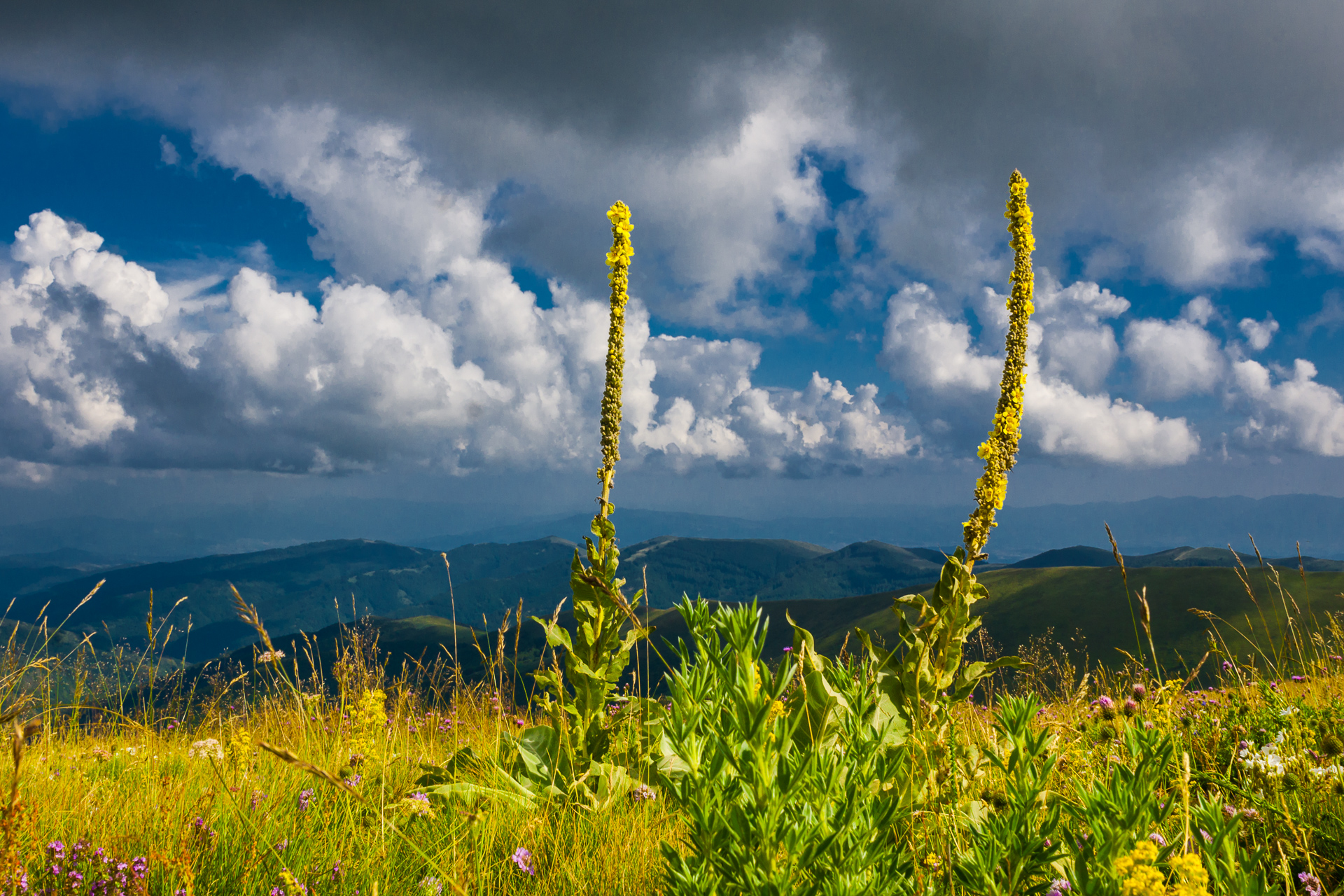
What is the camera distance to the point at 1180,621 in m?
112

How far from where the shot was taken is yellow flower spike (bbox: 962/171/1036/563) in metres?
4.90

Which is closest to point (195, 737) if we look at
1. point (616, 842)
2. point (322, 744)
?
point (322, 744)

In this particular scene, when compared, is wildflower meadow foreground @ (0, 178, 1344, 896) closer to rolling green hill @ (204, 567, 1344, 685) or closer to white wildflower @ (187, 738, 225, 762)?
white wildflower @ (187, 738, 225, 762)

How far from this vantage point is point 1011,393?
5.11 metres

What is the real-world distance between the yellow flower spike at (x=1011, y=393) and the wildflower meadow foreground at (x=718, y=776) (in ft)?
0.07

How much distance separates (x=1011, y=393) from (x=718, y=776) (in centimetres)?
440

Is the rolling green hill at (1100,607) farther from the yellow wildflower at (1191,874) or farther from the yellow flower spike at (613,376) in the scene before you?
the yellow wildflower at (1191,874)

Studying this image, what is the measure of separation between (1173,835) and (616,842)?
96.5 inches

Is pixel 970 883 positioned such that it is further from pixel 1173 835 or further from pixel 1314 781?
pixel 1314 781

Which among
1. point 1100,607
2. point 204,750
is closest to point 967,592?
point 204,750

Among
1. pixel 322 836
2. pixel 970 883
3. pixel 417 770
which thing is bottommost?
pixel 417 770

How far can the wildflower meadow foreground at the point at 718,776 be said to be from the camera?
174cm

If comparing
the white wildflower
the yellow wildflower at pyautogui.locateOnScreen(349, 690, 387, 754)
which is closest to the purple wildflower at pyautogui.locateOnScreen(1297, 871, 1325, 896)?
the yellow wildflower at pyautogui.locateOnScreen(349, 690, 387, 754)

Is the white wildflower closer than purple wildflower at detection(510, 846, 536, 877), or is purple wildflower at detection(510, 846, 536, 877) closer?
purple wildflower at detection(510, 846, 536, 877)
